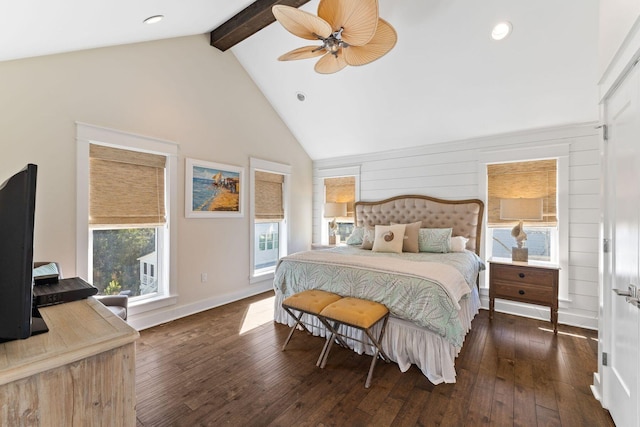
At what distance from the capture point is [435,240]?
12.2 feet

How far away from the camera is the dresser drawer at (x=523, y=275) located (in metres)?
3.04

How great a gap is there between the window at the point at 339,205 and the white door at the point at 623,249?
3.53 meters

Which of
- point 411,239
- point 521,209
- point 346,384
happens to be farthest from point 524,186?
point 346,384

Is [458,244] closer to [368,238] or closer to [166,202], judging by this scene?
[368,238]

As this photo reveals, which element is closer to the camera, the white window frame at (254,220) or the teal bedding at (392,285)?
the teal bedding at (392,285)

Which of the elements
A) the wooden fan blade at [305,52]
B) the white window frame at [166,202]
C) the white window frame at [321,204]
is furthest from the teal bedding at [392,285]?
the white window frame at [321,204]

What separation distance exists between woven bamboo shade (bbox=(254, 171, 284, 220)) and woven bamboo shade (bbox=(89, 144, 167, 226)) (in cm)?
145

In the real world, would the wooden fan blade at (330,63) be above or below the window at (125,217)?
above

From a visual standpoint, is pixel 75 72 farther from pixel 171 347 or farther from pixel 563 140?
pixel 563 140

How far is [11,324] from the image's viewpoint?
766mm

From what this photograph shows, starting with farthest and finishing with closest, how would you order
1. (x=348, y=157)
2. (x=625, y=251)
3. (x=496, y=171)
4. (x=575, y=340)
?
(x=348, y=157)
(x=496, y=171)
(x=575, y=340)
(x=625, y=251)

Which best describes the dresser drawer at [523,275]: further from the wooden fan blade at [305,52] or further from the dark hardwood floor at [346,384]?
the wooden fan blade at [305,52]

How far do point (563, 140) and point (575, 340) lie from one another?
2230 millimetres

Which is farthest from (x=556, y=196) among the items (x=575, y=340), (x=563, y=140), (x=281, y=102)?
(x=281, y=102)
